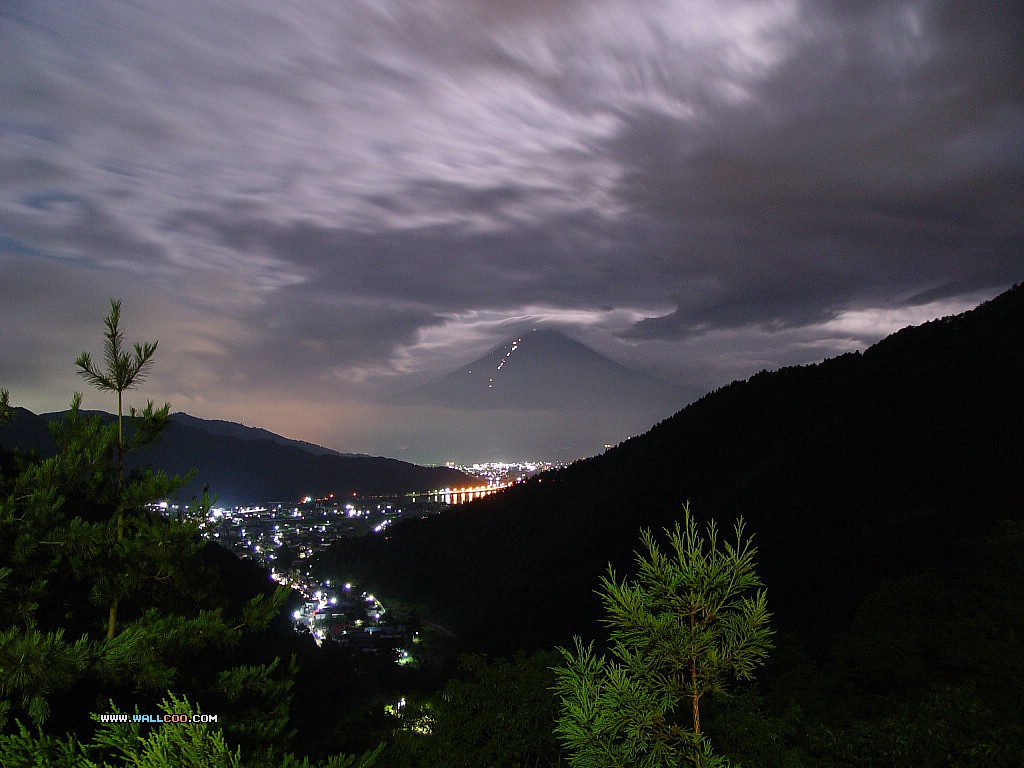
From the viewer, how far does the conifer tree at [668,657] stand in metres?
4.84

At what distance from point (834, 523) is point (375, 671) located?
1403 inches

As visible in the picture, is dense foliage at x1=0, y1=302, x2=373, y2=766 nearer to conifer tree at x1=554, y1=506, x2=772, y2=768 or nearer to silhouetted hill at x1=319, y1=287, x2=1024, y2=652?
conifer tree at x1=554, y1=506, x2=772, y2=768

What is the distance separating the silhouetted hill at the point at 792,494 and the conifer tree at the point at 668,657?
24.6m

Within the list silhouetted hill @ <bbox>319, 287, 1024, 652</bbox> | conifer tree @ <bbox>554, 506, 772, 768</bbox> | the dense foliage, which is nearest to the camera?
conifer tree @ <bbox>554, 506, 772, 768</bbox>

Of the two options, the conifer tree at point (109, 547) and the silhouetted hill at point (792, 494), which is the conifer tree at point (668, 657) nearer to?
the conifer tree at point (109, 547)

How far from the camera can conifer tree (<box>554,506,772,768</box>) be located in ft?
15.9

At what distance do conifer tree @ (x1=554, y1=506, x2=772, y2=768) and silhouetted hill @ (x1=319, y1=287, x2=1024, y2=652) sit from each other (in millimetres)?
24586

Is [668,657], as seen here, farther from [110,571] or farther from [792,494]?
[792,494]

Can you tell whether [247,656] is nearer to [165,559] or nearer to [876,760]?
[165,559]

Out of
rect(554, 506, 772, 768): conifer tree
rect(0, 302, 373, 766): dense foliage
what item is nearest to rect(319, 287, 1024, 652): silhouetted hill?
rect(554, 506, 772, 768): conifer tree

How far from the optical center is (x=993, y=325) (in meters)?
58.4

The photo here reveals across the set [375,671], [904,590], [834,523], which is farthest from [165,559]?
[834,523]

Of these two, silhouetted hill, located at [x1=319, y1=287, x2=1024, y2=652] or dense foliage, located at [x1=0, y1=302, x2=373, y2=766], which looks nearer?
dense foliage, located at [x1=0, y1=302, x2=373, y2=766]

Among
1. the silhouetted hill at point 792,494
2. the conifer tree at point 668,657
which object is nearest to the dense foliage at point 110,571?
the conifer tree at point 668,657
